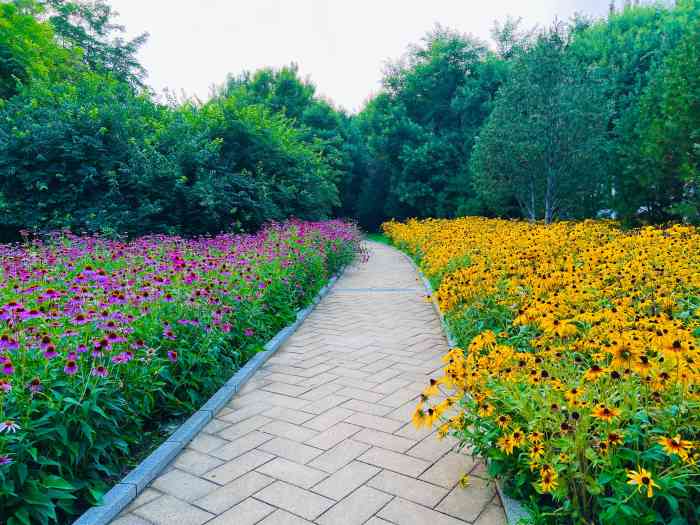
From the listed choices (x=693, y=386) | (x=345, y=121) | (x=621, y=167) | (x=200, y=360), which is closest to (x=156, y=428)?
(x=200, y=360)

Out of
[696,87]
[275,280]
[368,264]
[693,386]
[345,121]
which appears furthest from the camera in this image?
[345,121]

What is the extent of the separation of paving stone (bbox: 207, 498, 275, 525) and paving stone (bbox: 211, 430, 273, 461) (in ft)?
1.80

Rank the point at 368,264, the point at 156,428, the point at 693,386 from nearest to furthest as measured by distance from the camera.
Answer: the point at 693,386 → the point at 156,428 → the point at 368,264

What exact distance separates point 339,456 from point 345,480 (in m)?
0.28

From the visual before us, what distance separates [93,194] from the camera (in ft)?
33.3

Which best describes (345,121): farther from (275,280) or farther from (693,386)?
(693,386)

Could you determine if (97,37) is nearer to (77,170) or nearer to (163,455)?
(77,170)

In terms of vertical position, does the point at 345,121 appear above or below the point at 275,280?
above


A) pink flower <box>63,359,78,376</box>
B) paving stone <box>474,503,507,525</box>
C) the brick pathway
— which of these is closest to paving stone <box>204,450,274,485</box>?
the brick pathway

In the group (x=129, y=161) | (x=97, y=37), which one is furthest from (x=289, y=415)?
(x=97, y=37)

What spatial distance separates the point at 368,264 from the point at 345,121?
74.7 feet

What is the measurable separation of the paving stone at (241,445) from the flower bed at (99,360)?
1.50ft

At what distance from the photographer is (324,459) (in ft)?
10.4

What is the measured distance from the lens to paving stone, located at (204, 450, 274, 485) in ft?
9.71
